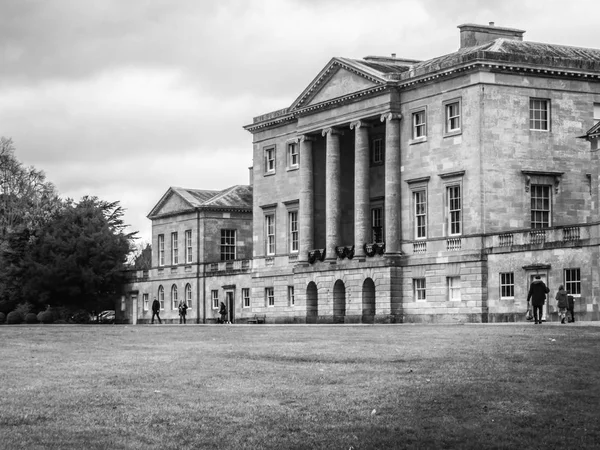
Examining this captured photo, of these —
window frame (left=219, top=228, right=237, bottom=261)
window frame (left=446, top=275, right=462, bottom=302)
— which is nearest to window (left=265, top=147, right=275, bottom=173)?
window frame (left=219, top=228, right=237, bottom=261)

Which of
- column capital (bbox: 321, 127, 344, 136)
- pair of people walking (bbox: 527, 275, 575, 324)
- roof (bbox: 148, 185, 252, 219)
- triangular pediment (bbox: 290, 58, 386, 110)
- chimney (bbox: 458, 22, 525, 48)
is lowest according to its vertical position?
pair of people walking (bbox: 527, 275, 575, 324)

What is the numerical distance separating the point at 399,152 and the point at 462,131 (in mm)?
6221

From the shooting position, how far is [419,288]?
76.8 m

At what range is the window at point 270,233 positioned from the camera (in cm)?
9444

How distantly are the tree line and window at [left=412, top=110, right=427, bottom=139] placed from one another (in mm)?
39929

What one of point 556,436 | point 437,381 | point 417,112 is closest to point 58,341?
point 437,381

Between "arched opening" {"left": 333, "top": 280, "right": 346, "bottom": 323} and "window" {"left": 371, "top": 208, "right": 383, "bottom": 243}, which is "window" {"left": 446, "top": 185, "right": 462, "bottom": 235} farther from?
"arched opening" {"left": 333, "top": 280, "right": 346, "bottom": 323}

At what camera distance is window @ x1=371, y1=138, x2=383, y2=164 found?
8456 centimetres

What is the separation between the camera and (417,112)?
255 feet

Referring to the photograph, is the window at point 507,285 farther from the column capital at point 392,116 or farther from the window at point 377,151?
the window at point 377,151

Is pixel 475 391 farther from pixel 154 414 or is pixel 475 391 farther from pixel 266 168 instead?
pixel 266 168

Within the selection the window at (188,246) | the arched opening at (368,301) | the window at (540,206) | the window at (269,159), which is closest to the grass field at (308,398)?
the window at (540,206)

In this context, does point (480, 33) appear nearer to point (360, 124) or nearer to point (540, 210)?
point (360, 124)

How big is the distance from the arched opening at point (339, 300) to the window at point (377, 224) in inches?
145
